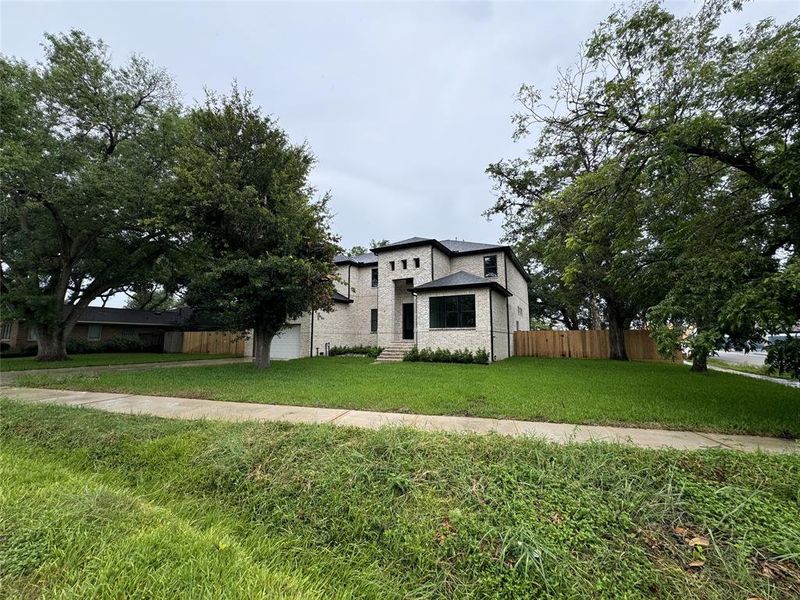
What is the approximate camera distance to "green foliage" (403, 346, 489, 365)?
49.0 feet

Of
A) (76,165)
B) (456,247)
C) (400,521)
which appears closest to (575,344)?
(456,247)

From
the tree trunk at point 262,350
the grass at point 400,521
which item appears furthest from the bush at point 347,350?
the grass at point 400,521

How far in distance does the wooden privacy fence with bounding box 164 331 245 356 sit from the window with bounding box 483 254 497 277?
18.0 metres

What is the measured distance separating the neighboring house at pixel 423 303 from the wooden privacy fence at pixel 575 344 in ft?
4.11

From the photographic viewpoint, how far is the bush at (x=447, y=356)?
1493cm

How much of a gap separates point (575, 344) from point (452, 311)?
9.22m

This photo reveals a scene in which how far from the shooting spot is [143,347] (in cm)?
2470

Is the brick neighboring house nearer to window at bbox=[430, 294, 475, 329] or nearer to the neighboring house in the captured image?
the neighboring house

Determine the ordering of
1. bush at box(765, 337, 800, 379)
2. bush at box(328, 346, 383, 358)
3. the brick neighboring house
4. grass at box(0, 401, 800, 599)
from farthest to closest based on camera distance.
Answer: the brick neighboring house
bush at box(328, 346, 383, 358)
bush at box(765, 337, 800, 379)
grass at box(0, 401, 800, 599)

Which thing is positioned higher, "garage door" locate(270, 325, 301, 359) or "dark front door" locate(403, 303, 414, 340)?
"dark front door" locate(403, 303, 414, 340)

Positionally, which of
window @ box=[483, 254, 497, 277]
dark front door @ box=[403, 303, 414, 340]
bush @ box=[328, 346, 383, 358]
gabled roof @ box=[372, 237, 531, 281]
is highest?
gabled roof @ box=[372, 237, 531, 281]

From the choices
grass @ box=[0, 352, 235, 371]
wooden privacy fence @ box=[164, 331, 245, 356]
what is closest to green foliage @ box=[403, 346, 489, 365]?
grass @ box=[0, 352, 235, 371]

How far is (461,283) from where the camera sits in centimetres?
1589

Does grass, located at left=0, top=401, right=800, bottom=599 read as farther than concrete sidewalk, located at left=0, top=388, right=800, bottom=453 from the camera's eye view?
No
